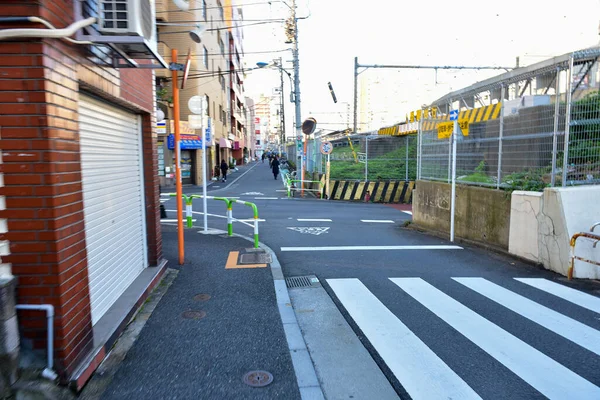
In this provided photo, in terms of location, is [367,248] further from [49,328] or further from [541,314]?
[49,328]

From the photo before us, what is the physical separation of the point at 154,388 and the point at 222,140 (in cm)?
3556

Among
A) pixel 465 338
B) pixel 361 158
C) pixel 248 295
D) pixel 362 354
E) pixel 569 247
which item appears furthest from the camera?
pixel 361 158

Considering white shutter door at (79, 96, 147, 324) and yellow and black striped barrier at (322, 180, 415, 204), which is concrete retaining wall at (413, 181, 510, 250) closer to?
white shutter door at (79, 96, 147, 324)

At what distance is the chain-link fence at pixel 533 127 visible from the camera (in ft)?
22.4

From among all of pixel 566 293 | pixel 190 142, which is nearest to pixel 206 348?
pixel 566 293

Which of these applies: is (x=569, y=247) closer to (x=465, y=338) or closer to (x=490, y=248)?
(x=490, y=248)

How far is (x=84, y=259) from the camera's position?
3.54 meters

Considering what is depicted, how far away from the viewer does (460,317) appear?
4883 millimetres

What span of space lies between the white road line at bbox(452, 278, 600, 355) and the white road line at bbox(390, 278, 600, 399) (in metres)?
0.57

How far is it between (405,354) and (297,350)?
41.5 inches

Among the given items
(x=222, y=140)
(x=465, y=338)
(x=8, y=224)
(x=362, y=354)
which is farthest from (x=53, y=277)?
(x=222, y=140)

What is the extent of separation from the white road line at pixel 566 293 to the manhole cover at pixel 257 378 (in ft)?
13.8

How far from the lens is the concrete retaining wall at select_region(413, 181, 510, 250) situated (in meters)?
8.33

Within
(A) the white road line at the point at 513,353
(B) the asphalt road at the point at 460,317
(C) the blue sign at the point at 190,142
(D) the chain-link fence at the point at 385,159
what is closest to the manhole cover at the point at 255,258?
(B) the asphalt road at the point at 460,317
